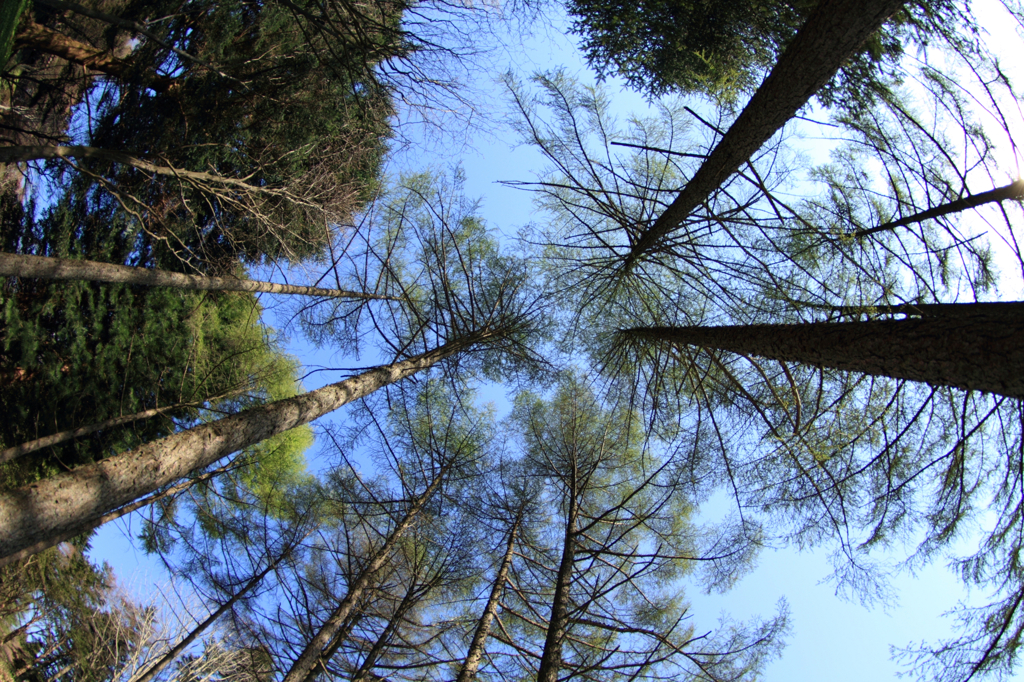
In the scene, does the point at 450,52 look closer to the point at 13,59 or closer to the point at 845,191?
the point at 845,191

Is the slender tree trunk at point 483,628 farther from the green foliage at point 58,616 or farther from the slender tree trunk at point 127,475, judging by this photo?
the green foliage at point 58,616

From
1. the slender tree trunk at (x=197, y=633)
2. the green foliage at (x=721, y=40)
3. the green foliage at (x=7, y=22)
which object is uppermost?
the green foliage at (x=721, y=40)

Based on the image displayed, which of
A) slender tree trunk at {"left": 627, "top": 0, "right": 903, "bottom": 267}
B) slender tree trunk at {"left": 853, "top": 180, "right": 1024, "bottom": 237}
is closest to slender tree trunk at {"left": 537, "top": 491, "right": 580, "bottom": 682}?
slender tree trunk at {"left": 627, "top": 0, "right": 903, "bottom": 267}

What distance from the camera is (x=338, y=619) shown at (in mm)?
3760

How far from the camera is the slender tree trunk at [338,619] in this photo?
332cm

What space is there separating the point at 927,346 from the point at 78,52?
347 inches

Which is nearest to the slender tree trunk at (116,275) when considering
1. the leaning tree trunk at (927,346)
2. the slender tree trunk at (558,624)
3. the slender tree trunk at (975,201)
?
the slender tree trunk at (558,624)

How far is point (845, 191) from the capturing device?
10.7 feet

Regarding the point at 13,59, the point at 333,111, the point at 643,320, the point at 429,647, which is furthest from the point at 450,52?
the point at 429,647

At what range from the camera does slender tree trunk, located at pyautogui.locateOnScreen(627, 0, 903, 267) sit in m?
1.99

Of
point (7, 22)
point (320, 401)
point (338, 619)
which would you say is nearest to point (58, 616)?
point (338, 619)

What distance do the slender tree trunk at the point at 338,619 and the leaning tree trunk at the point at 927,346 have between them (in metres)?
3.74

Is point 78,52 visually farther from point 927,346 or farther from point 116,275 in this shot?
point 927,346

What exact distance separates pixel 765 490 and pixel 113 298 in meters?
8.39
